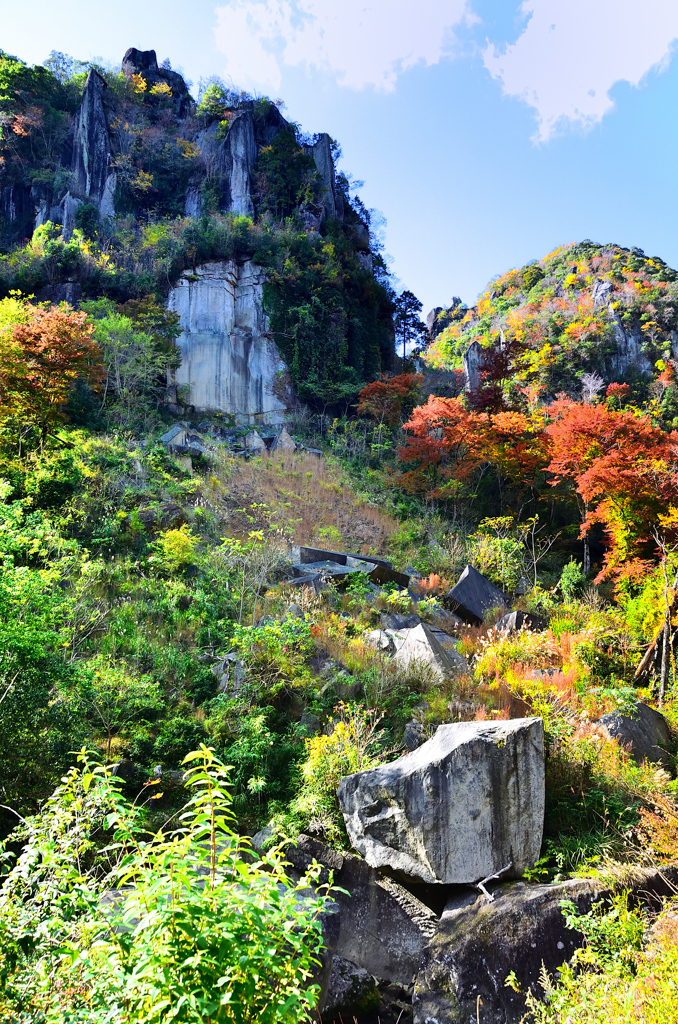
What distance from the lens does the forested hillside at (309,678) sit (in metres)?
2.07

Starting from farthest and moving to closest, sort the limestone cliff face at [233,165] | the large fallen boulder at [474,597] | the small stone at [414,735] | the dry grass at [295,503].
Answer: the limestone cliff face at [233,165] → the dry grass at [295,503] → the large fallen boulder at [474,597] → the small stone at [414,735]

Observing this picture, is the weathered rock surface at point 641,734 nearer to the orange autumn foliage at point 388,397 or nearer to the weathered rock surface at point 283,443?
the weathered rock surface at point 283,443

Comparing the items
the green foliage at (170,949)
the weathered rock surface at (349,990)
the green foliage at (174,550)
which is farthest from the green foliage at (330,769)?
the green foliage at (174,550)

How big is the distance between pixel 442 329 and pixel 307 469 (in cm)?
2627

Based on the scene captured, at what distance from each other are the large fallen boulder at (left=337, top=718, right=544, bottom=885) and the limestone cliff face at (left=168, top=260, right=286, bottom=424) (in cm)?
1576

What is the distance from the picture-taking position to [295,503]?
14.1 m

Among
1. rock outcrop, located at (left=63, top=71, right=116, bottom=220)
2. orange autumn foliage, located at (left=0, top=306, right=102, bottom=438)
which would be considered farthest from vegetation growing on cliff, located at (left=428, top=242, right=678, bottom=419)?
rock outcrop, located at (left=63, top=71, right=116, bottom=220)

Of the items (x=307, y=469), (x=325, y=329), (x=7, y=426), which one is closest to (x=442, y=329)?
(x=325, y=329)

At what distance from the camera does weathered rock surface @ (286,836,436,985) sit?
437cm

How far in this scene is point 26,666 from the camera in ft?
15.5

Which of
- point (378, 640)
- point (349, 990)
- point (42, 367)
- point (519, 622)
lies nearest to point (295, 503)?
point (42, 367)

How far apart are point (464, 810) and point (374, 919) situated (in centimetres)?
130

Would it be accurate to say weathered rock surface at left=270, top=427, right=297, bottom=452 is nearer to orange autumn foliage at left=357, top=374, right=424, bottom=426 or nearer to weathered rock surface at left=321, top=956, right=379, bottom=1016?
orange autumn foliage at left=357, top=374, right=424, bottom=426

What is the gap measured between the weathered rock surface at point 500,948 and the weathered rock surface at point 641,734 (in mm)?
1457
